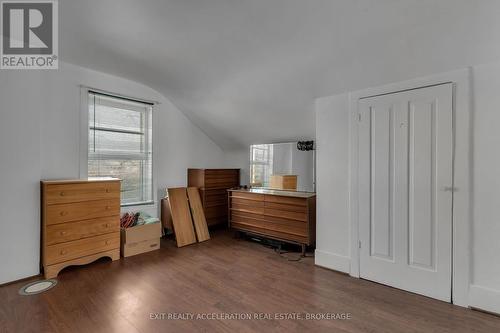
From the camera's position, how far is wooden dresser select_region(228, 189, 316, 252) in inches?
125

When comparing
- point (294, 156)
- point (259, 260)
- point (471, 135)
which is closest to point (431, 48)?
point (471, 135)

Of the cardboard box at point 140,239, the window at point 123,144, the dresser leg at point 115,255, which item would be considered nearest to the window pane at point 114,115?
the window at point 123,144

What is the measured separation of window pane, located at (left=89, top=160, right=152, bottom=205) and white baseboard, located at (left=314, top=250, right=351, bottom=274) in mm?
2661

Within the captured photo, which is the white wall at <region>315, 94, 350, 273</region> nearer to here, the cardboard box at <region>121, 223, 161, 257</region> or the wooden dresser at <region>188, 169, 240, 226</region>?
the wooden dresser at <region>188, 169, 240, 226</region>

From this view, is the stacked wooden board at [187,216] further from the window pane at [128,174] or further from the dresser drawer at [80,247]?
the dresser drawer at [80,247]

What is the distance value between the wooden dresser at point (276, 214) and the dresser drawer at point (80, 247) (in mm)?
1723

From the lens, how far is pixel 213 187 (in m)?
4.34

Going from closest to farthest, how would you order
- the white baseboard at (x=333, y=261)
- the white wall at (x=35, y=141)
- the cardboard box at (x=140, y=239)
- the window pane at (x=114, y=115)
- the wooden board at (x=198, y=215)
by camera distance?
the white wall at (x=35, y=141)
the white baseboard at (x=333, y=261)
the cardboard box at (x=140, y=239)
the window pane at (x=114, y=115)
the wooden board at (x=198, y=215)

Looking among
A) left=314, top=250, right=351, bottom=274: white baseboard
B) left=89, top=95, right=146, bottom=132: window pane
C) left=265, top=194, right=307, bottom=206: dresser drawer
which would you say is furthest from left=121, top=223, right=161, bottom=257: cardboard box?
left=314, top=250, right=351, bottom=274: white baseboard

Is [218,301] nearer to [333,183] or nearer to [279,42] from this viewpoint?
[333,183]

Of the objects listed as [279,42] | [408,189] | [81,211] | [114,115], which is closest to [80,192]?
[81,211]

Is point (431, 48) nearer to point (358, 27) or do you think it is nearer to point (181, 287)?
point (358, 27)

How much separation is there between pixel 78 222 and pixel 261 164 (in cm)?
273

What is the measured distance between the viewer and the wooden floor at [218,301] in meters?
1.78
